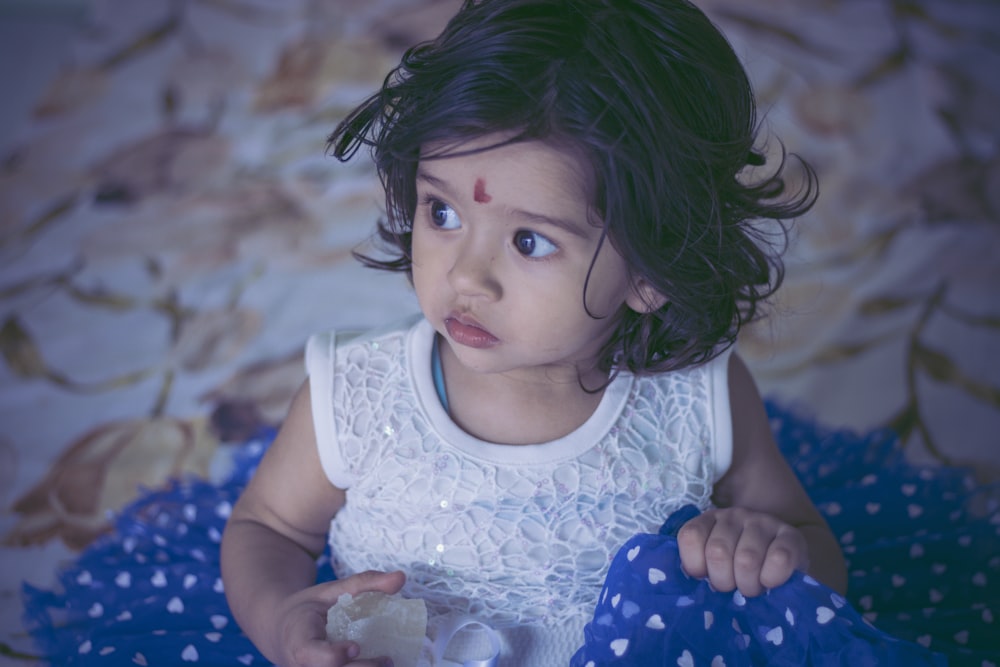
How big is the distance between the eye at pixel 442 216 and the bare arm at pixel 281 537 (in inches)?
8.0

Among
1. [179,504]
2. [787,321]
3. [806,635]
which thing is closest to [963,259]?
[787,321]

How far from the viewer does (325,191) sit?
1.58 meters

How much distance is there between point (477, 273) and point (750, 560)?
0.93ft

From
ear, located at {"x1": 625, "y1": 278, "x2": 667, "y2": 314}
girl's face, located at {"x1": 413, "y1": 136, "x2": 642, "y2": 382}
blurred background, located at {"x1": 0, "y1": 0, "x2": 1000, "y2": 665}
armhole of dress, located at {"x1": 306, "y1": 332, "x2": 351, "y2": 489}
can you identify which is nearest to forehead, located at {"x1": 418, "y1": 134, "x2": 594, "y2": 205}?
girl's face, located at {"x1": 413, "y1": 136, "x2": 642, "y2": 382}

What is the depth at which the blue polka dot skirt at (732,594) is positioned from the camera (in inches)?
26.9

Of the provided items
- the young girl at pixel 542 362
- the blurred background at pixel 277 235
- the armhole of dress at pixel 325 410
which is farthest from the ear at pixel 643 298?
the blurred background at pixel 277 235

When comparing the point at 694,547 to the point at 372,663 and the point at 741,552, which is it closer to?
the point at 741,552

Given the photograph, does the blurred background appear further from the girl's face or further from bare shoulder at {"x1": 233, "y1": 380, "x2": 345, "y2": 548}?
the girl's face

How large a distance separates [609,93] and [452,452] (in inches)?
11.8

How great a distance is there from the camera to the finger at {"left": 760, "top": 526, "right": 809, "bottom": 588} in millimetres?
704

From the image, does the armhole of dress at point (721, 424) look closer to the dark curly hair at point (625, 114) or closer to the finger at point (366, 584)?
the dark curly hair at point (625, 114)

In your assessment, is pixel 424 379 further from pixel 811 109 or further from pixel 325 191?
pixel 811 109

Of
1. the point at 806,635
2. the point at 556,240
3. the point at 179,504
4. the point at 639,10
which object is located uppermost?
the point at 639,10

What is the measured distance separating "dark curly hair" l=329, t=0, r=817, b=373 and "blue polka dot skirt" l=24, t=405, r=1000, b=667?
21 cm
